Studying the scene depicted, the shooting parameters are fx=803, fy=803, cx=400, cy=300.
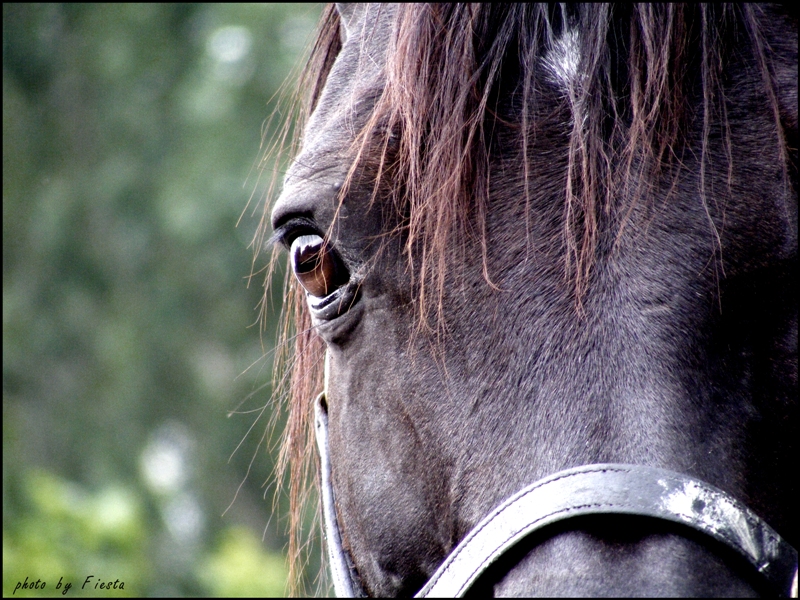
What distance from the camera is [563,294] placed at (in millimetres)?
1157

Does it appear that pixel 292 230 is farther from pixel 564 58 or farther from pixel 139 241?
pixel 139 241

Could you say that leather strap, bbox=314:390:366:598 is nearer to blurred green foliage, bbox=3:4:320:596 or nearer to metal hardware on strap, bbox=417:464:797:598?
metal hardware on strap, bbox=417:464:797:598

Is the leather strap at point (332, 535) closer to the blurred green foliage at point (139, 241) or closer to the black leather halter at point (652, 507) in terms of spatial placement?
the black leather halter at point (652, 507)

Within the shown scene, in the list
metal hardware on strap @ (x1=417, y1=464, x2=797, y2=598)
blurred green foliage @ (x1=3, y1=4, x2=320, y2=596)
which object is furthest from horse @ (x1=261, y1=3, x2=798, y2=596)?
blurred green foliage @ (x1=3, y1=4, x2=320, y2=596)

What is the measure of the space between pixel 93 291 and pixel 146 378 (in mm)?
1285

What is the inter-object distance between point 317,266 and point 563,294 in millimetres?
482

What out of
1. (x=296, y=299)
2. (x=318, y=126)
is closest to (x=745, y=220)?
(x=318, y=126)

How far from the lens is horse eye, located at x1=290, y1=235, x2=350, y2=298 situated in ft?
4.67

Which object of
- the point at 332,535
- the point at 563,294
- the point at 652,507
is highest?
the point at 563,294

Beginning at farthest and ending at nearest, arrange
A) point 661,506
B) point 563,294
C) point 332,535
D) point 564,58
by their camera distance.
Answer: point 332,535, point 564,58, point 563,294, point 661,506

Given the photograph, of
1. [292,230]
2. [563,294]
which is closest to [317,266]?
[292,230]

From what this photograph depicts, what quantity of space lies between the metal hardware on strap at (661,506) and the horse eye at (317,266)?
0.56m

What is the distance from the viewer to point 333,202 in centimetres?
141

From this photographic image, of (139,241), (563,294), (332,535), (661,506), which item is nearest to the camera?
(661,506)
